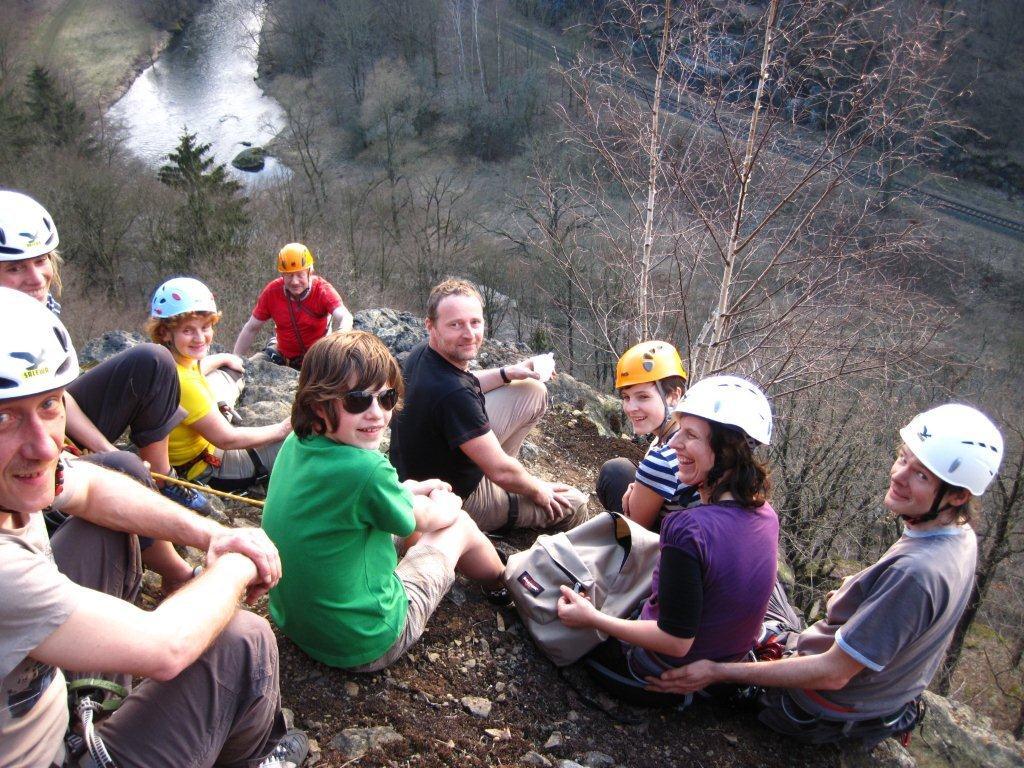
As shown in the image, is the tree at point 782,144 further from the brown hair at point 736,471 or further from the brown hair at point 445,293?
the brown hair at point 736,471

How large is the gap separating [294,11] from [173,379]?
5428 centimetres

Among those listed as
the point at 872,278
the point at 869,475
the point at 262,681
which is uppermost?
the point at 262,681

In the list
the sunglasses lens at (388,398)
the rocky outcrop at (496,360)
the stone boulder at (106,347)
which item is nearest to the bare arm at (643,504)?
the sunglasses lens at (388,398)

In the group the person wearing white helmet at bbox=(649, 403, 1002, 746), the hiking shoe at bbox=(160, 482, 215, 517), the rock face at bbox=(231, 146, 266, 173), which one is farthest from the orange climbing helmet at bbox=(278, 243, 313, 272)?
the rock face at bbox=(231, 146, 266, 173)

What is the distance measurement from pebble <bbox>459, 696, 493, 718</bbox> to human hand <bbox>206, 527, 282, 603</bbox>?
136 cm

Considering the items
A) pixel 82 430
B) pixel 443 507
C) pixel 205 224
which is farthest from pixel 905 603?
pixel 205 224

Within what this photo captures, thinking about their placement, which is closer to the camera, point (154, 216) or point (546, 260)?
point (154, 216)

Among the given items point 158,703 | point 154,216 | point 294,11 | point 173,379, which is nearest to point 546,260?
point 154,216

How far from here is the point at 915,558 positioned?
2762 mm

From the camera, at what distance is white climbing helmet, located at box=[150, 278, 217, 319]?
13.8 ft

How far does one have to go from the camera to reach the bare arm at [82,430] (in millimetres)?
3643

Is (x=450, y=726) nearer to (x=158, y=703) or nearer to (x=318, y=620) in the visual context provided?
(x=318, y=620)

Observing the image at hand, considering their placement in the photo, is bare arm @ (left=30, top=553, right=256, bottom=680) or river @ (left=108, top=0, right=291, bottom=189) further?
river @ (left=108, top=0, right=291, bottom=189)

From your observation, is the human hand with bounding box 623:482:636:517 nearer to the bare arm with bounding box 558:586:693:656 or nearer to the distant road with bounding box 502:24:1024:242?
the bare arm with bounding box 558:586:693:656
